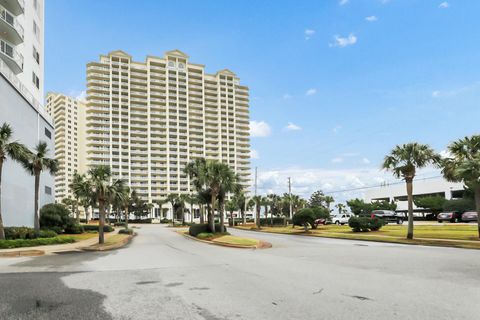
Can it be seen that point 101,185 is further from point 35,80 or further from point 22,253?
point 35,80

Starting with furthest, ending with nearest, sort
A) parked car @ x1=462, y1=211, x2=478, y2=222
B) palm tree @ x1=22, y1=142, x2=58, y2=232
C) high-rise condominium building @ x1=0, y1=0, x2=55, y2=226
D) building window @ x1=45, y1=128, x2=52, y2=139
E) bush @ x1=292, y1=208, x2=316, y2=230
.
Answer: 1. parked car @ x1=462, y1=211, x2=478, y2=222
2. building window @ x1=45, y1=128, x2=52, y2=139
3. bush @ x1=292, y1=208, x2=316, y2=230
4. high-rise condominium building @ x1=0, y1=0, x2=55, y2=226
5. palm tree @ x1=22, y1=142, x2=58, y2=232

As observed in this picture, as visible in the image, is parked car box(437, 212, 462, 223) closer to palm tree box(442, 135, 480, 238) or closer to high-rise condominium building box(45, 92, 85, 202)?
palm tree box(442, 135, 480, 238)

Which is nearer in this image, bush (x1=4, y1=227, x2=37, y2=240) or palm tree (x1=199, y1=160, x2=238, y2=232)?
bush (x1=4, y1=227, x2=37, y2=240)

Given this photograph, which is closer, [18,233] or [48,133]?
[18,233]

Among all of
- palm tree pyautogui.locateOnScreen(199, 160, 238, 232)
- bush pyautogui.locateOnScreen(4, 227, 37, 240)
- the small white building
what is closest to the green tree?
the small white building

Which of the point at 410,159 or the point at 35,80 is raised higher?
the point at 35,80

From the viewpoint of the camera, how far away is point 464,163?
27.1 m

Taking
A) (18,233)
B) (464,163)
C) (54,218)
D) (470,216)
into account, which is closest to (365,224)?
(464,163)

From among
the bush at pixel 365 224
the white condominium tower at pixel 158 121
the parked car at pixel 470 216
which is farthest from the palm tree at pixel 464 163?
the white condominium tower at pixel 158 121

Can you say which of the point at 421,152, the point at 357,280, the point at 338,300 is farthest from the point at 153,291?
the point at 421,152

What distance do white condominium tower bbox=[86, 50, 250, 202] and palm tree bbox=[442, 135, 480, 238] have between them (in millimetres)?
124881

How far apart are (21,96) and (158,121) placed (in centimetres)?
11931

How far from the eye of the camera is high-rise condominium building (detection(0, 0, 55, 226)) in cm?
3431

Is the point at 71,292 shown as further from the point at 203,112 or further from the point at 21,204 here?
the point at 203,112
